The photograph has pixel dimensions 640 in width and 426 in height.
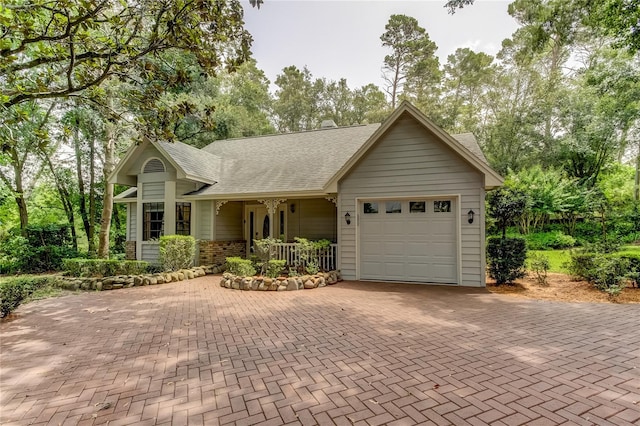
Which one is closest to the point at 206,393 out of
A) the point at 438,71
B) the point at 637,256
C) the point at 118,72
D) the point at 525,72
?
the point at 118,72

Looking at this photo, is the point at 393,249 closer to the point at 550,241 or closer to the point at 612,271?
the point at 612,271

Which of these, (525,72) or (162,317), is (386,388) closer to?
(162,317)

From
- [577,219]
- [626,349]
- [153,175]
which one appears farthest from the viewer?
[577,219]

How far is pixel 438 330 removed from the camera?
4910mm

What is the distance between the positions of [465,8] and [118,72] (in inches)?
308

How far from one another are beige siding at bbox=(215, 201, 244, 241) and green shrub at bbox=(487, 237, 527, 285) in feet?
30.8

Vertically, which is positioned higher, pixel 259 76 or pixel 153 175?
pixel 259 76

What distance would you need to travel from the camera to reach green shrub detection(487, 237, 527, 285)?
8305 millimetres

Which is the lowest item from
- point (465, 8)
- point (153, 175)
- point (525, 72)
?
→ point (153, 175)

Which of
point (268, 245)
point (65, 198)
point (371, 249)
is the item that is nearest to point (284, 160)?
point (268, 245)

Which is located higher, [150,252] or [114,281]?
[150,252]

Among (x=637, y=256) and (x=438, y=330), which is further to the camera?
(x=637, y=256)

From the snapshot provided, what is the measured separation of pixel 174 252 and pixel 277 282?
4346mm

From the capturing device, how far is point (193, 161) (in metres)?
12.2
